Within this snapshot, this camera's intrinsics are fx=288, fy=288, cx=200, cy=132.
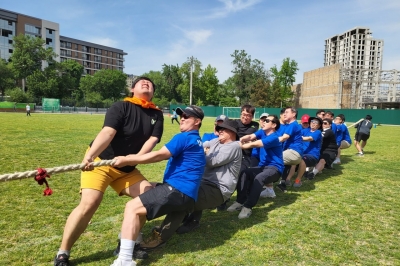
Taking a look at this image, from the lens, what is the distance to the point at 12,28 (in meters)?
71.7

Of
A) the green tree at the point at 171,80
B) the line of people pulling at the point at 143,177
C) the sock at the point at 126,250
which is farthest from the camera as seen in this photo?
the green tree at the point at 171,80

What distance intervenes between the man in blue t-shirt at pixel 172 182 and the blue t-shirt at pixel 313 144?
179 inches

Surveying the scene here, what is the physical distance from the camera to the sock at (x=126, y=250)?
9.45 ft

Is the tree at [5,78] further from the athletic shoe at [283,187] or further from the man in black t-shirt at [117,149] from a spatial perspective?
the man in black t-shirt at [117,149]

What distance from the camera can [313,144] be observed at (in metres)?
7.22

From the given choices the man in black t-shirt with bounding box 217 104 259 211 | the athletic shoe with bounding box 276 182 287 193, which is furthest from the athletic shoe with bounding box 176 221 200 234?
the athletic shoe with bounding box 276 182 287 193

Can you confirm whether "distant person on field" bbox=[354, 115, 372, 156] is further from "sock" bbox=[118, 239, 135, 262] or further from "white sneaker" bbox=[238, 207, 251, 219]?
"sock" bbox=[118, 239, 135, 262]

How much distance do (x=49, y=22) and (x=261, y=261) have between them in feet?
309

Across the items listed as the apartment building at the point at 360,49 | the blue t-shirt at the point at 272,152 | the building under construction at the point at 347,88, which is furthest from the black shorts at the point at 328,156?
the apartment building at the point at 360,49

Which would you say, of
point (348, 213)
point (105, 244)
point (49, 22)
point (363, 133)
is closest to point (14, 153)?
point (105, 244)

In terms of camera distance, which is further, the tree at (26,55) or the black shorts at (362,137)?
the tree at (26,55)

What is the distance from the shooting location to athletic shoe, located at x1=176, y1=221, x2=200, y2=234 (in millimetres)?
3979

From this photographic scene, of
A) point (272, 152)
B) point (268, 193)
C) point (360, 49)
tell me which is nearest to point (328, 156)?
point (268, 193)

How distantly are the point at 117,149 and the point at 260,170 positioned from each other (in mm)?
2861
